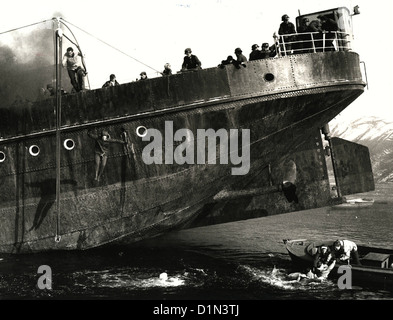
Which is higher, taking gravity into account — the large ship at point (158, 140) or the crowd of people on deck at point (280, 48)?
the crowd of people on deck at point (280, 48)

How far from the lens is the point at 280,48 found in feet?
38.0

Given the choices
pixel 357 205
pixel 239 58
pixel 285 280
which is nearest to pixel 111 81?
pixel 239 58

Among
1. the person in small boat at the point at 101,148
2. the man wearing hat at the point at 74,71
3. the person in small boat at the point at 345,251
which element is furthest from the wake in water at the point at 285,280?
the man wearing hat at the point at 74,71

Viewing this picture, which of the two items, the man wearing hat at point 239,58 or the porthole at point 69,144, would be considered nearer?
the man wearing hat at point 239,58

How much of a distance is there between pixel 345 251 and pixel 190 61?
7.31 meters

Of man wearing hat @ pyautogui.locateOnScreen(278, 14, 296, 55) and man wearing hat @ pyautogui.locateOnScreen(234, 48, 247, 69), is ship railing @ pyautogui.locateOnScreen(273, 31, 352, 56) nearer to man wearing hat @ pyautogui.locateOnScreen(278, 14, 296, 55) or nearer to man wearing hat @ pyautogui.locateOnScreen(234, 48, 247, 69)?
man wearing hat @ pyautogui.locateOnScreen(278, 14, 296, 55)

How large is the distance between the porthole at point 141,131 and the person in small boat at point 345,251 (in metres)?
6.68

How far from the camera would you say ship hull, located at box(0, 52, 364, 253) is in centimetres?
1119

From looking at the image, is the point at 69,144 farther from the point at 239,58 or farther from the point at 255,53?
the point at 255,53

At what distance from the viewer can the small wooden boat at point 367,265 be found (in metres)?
11.1

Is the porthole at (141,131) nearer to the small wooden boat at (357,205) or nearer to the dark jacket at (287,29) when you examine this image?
the dark jacket at (287,29)
